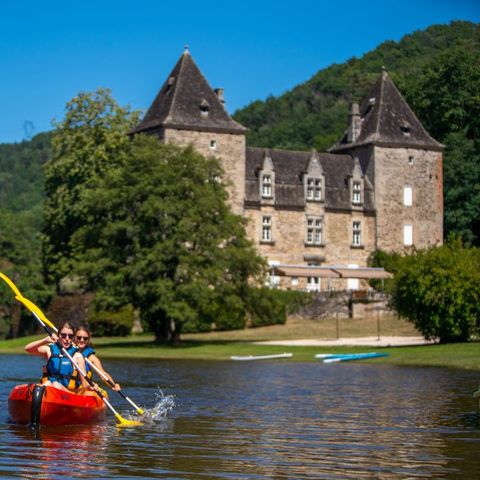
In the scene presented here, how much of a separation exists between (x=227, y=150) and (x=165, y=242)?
23492 mm

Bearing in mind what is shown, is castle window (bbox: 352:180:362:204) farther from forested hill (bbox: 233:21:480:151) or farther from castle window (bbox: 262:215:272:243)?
forested hill (bbox: 233:21:480:151)

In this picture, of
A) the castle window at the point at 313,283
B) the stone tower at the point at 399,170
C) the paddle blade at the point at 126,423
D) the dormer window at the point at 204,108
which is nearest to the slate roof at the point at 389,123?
the stone tower at the point at 399,170

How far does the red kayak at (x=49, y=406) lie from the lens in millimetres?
21562

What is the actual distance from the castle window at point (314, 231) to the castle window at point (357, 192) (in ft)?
9.58

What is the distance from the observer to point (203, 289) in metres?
54.8

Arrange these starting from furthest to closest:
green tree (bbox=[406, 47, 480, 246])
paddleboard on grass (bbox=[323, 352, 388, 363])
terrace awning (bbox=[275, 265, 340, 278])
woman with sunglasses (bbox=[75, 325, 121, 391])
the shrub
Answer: green tree (bbox=[406, 47, 480, 246]) → terrace awning (bbox=[275, 265, 340, 278]) → the shrub → paddleboard on grass (bbox=[323, 352, 388, 363]) → woman with sunglasses (bbox=[75, 325, 121, 391])

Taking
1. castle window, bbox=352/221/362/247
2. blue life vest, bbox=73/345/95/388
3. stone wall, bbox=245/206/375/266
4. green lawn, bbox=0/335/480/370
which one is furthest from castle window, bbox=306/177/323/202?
blue life vest, bbox=73/345/95/388

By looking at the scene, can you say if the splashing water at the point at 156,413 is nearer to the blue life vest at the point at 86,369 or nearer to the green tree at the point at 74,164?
the blue life vest at the point at 86,369

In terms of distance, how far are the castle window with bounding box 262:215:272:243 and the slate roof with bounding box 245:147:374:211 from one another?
3.60 ft

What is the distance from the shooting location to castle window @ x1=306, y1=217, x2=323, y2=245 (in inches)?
3201

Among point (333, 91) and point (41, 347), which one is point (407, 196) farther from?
point (333, 91)

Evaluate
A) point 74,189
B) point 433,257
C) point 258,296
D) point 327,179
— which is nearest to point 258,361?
point 433,257

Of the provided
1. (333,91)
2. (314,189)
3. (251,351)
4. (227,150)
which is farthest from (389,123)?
(333,91)

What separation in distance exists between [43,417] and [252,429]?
3.69 metres
